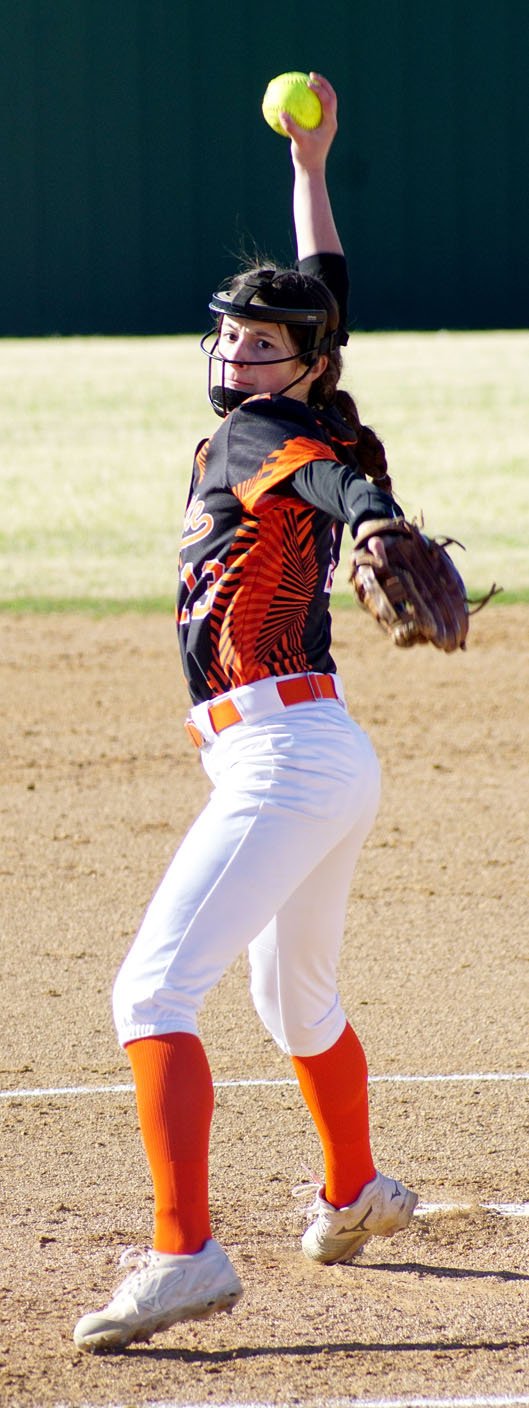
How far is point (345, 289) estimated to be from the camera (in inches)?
128

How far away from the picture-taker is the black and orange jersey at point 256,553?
2.63 m

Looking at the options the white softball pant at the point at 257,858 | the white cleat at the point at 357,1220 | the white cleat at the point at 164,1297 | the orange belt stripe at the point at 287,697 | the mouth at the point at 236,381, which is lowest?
the white cleat at the point at 357,1220

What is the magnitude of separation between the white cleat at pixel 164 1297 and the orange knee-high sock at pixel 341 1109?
0.43 meters

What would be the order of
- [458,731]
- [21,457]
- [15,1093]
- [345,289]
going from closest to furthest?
[345,289] < [15,1093] < [458,731] < [21,457]

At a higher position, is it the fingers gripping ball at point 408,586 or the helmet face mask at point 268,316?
the helmet face mask at point 268,316

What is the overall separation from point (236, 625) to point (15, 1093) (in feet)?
5.65

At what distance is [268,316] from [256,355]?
86mm

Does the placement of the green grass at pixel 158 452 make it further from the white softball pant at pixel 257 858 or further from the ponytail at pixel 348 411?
the white softball pant at pixel 257 858

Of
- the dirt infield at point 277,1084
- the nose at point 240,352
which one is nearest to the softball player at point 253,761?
the nose at point 240,352

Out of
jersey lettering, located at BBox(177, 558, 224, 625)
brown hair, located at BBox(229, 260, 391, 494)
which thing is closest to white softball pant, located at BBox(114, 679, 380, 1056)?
jersey lettering, located at BBox(177, 558, 224, 625)

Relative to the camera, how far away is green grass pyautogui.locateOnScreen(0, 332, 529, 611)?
11391 mm

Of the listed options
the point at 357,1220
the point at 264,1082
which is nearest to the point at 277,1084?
the point at 264,1082

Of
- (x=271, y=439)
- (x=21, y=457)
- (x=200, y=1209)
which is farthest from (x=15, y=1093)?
(x=21, y=457)

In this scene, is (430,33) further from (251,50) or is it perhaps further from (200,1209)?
(200,1209)
